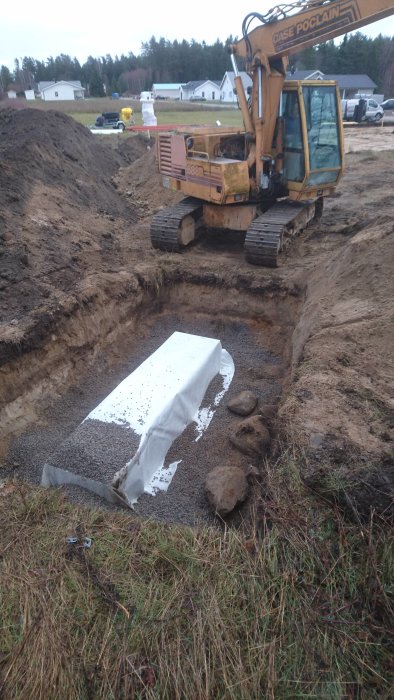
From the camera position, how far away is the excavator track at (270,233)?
Answer: 7578 millimetres

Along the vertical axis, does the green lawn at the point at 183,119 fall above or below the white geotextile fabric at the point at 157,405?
above

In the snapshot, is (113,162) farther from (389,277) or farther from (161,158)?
(389,277)

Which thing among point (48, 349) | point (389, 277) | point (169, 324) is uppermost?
point (389, 277)

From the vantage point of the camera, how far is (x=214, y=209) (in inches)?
340

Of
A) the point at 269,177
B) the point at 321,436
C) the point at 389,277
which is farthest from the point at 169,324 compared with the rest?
the point at 321,436

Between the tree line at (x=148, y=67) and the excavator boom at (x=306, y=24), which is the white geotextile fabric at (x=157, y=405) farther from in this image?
the tree line at (x=148, y=67)

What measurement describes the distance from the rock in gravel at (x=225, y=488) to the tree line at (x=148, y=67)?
65228mm

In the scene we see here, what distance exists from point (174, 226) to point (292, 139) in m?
2.55

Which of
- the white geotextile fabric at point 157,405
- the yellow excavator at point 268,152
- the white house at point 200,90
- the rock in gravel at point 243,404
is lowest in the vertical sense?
the rock in gravel at point 243,404

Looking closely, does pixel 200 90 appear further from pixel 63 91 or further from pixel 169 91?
pixel 63 91

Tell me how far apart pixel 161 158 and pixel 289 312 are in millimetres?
4548

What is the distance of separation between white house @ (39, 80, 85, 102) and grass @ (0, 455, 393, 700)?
7714cm

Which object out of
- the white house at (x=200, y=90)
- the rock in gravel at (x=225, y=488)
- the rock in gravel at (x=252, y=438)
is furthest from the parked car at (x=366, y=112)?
the white house at (x=200, y=90)

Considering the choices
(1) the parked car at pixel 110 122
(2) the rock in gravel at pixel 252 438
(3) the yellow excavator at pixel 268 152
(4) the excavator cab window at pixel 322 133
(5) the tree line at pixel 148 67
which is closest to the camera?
(2) the rock in gravel at pixel 252 438
